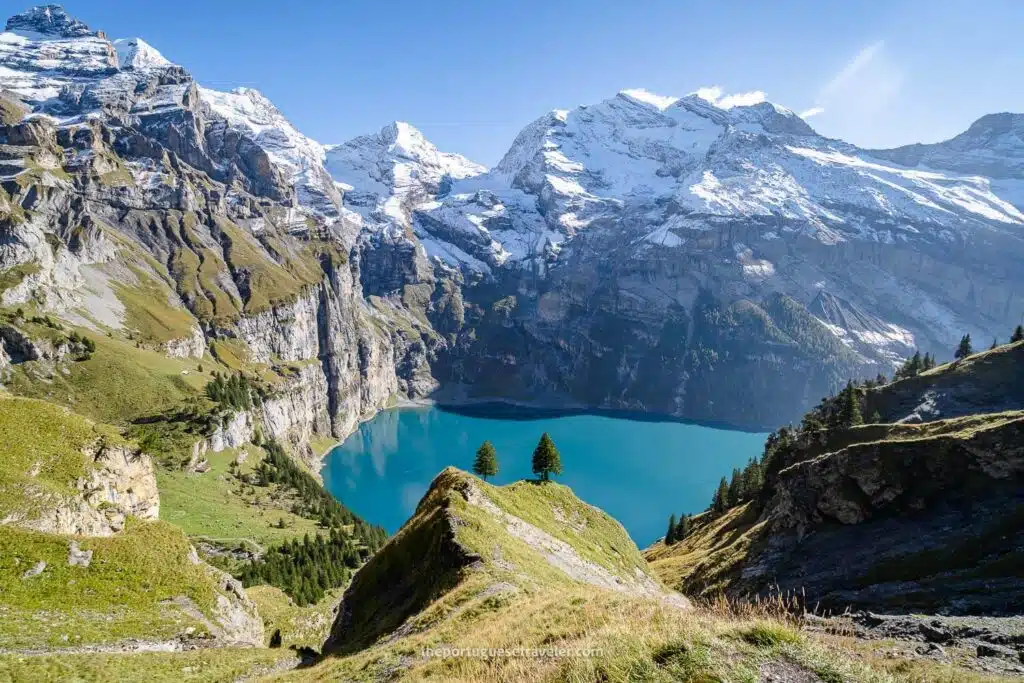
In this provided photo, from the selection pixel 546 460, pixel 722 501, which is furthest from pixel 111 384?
pixel 722 501

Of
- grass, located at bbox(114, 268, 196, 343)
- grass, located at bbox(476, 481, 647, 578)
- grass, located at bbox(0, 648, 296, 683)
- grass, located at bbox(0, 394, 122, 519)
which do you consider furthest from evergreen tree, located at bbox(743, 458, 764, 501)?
grass, located at bbox(114, 268, 196, 343)

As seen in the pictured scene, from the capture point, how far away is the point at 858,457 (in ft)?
139

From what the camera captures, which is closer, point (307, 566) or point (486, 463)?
point (486, 463)

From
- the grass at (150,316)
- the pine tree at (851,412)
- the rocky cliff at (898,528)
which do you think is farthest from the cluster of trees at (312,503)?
the pine tree at (851,412)

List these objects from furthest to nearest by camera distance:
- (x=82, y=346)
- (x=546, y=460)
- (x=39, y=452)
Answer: (x=82, y=346), (x=546, y=460), (x=39, y=452)

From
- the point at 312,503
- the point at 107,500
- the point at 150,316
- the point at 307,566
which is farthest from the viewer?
the point at 150,316

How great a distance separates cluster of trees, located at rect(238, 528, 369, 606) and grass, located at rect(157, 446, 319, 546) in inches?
256

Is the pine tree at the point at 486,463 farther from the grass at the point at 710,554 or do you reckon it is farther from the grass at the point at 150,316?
the grass at the point at 150,316

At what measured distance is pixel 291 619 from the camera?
5181cm

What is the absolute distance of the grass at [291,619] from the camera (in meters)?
40.1

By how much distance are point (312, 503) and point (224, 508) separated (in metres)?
23.4

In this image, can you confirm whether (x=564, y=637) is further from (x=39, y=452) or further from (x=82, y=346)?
→ (x=82, y=346)

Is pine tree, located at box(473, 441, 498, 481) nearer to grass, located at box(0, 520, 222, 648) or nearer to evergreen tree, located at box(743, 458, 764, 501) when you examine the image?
grass, located at box(0, 520, 222, 648)

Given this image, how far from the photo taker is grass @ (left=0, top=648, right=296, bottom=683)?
21031 mm
